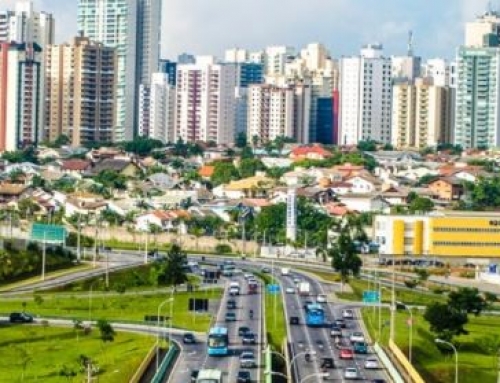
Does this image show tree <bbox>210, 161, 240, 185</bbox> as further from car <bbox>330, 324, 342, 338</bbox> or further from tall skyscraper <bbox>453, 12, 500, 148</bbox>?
car <bbox>330, 324, 342, 338</bbox>

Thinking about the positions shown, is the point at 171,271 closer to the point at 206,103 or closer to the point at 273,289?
the point at 273,289

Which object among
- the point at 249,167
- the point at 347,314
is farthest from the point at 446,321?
the point at 249,167

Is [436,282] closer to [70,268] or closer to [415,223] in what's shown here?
[415,223]

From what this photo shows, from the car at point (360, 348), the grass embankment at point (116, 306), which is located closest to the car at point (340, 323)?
the grass embankment at point (116, 306)

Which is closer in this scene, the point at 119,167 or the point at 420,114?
the point at 119,167

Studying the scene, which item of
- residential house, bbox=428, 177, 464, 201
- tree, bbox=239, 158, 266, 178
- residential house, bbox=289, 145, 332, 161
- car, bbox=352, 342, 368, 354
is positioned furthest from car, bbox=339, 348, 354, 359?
residential house, bbox=289, 145, 332, 161

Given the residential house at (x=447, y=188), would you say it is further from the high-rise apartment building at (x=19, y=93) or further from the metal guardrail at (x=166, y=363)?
the metal guardrail at (x=166, y=363)
